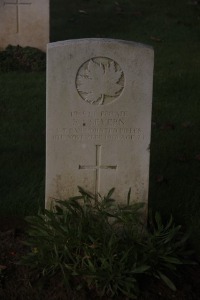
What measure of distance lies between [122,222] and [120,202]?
23cm

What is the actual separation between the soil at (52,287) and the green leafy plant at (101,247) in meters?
0.06

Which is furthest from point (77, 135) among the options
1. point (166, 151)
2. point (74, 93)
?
point (166, 151)

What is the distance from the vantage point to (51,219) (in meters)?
4.36

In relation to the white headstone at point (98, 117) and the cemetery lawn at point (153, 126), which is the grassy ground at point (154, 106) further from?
the white headstone at point (98, 117)

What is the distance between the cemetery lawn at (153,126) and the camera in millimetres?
4898

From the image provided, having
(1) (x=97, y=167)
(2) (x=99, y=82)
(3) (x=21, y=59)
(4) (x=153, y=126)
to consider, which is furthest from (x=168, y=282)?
(3) (x=21, y=59)

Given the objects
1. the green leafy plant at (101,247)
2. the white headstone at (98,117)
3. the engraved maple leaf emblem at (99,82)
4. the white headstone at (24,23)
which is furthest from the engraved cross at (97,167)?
the white headstone at (24,23)

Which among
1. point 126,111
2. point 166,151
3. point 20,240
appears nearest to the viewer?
point 126,111

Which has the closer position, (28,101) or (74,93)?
(74,93)

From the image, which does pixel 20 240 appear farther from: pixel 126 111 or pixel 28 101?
pixel 28 101

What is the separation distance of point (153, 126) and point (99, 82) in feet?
8.95

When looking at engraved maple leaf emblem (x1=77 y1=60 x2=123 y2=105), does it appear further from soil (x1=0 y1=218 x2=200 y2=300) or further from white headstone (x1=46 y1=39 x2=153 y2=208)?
soil (x1=0 y1=218 x2=200 y2=300)

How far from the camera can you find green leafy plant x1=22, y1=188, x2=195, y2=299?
411 cm

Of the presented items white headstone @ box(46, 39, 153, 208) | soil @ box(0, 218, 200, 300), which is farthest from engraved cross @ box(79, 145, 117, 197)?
soil @ box(0, 218, 200, 300)
